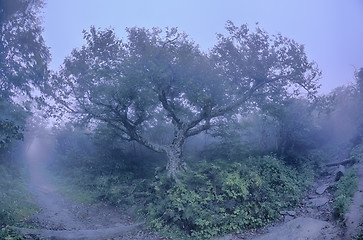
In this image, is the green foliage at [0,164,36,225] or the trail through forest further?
the green foliage at [0,164,36,225]

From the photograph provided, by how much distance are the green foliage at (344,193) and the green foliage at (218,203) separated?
172 centimetres

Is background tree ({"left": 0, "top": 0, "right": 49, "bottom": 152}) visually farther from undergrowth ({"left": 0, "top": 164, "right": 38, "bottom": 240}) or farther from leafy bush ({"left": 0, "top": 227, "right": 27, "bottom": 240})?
leafy bush ({"left": 0, "top": 227, "right": 27, "bottom": 240})

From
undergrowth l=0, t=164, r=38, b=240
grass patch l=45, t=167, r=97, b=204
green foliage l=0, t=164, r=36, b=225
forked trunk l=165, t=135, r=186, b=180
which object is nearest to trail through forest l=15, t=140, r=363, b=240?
undergrowth l=0, t=164, r=38, b=240

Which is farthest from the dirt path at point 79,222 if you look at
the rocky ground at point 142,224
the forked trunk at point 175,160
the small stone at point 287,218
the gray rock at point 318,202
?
the gray rock at point 318,202

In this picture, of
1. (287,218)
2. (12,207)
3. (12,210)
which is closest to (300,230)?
(287,218)

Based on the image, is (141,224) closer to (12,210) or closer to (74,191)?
(12,210)

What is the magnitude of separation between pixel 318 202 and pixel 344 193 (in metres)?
1.08

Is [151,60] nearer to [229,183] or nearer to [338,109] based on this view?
[229,183]

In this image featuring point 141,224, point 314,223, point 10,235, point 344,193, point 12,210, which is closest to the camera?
point 10,235

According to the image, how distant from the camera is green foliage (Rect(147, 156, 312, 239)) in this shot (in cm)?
803

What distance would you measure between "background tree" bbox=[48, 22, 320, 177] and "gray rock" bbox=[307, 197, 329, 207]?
6433 millimetres

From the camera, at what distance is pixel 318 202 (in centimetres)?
930

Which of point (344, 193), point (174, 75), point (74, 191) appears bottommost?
point (344, 193)

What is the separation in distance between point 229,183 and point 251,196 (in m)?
1.10
